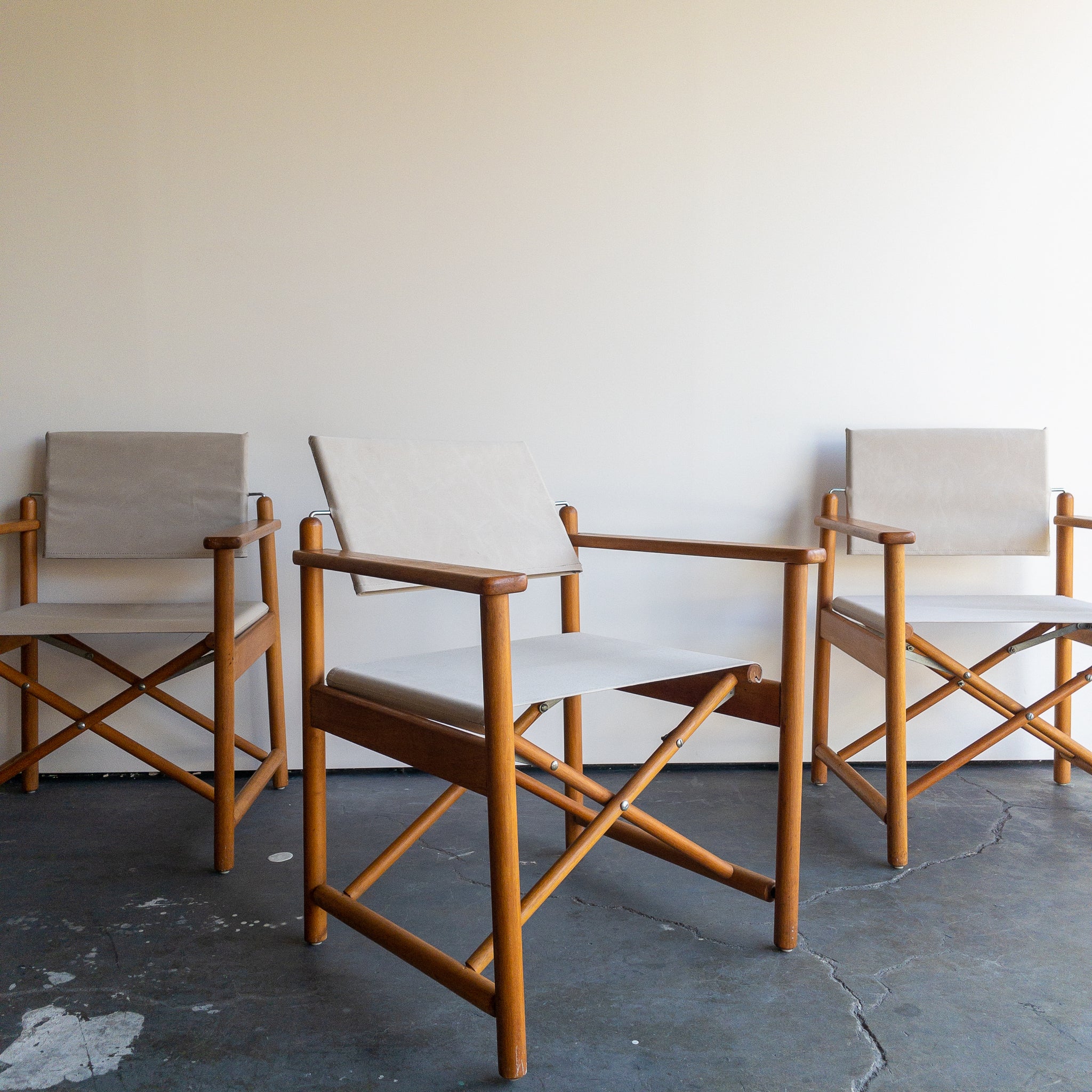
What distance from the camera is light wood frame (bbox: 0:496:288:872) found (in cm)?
184

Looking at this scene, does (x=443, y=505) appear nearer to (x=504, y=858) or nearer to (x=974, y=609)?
(x=504, y=858)

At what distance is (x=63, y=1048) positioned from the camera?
1.27 metres

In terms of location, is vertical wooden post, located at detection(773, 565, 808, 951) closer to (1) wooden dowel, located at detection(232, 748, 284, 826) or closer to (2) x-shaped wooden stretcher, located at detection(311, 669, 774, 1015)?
(2) x-shaped wooden stretcher, located at detection(311, 669, 774, 1015)

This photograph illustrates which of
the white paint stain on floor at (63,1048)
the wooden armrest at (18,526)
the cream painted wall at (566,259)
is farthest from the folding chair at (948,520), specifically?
the wooden armrest at (18,526)

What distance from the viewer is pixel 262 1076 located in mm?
1214

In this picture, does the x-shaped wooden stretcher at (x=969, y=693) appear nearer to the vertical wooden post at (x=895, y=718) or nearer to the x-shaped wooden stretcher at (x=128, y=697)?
the vertical wooden post at (x=895, y=718)

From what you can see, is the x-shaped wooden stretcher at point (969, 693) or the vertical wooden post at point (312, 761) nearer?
the vertical wooden post at point (312, 761)

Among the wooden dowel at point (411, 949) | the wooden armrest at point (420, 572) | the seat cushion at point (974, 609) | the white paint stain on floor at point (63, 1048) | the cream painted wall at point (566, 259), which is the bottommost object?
the white paint stain on floor at point (63, 1048)

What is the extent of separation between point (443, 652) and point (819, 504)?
1.27 m

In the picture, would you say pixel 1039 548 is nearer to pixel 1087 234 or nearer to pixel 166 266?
pixel 1087 234

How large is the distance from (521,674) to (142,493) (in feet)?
4.22

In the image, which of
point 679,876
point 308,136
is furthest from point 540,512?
point 308,136

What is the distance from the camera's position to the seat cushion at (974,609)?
196 centimetres

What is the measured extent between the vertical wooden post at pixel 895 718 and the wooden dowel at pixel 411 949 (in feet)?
3.15
